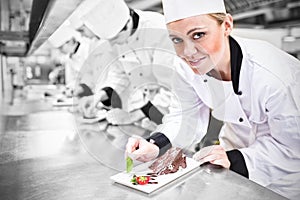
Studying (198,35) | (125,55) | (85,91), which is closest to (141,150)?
(198,35)

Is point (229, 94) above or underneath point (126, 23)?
underneath

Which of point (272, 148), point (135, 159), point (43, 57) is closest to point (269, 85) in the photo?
point (272, 148)

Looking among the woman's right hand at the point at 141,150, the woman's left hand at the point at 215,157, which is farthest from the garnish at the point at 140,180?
the woman's left hand at the point at 215,157

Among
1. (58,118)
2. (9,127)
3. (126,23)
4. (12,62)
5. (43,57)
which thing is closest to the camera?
(126,23)

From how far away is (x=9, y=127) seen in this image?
1.64 m

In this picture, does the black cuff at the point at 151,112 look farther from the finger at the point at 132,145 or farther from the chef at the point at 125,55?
the finger at the point at 132,145

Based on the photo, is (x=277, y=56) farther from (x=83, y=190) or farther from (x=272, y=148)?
(x=83, y=190)

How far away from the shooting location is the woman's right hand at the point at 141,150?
0.97 m

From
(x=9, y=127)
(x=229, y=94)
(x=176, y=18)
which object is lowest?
(x=9, y=127)

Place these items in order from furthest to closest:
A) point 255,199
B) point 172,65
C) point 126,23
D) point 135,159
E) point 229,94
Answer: point 126,23 → point 172,65 → point 229,94 → point 135,159 → point 255,199

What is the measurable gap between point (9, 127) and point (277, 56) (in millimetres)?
1439

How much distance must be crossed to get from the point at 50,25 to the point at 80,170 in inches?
18.6

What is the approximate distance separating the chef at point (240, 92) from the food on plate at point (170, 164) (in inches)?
3.8

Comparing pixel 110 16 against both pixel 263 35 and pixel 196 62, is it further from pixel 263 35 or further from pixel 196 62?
pixel 263 35
